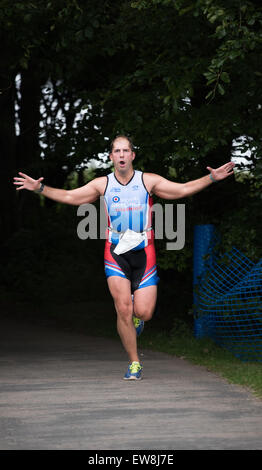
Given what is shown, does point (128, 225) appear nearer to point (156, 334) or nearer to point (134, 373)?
point (134, 373)

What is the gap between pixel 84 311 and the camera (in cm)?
1609

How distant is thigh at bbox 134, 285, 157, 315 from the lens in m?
8.27

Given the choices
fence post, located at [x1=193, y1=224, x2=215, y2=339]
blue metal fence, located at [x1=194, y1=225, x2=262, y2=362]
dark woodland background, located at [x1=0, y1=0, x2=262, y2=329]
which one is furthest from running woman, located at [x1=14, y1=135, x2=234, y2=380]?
fence post, located at [x1=193, y1=224, x2=215, y2=339]

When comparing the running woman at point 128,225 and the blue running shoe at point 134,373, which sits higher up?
the running woman at point 128,225

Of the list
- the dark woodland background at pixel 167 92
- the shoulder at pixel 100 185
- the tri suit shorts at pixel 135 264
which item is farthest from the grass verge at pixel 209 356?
the shoulder at pixel 100 185

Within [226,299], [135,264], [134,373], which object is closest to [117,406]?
[134,373]

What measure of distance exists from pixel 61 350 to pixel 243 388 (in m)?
A: 3.50

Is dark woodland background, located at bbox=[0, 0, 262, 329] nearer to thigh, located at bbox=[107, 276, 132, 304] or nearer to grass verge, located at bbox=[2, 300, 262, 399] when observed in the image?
grass verge, located at bbox=[2, 300, 262, 399]

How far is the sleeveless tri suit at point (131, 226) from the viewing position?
8172 mm

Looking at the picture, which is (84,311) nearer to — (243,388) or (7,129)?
(7,129)

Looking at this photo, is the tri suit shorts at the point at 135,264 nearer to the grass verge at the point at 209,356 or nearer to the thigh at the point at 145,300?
the thigh at the point at 145,300

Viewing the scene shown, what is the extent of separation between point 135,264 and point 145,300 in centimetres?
35
